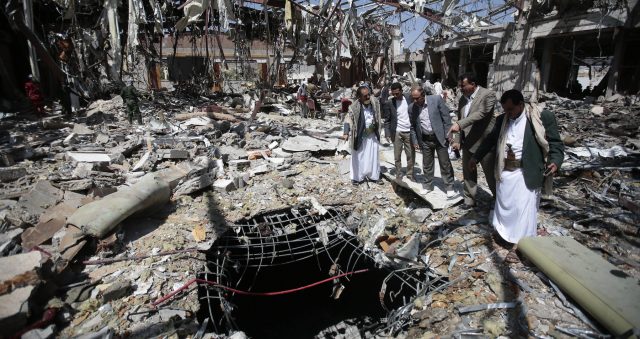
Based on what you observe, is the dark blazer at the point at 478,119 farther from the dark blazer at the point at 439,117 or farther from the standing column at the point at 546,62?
the standing column at the point at 546,62

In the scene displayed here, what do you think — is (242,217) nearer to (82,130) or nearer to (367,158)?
(367,158)

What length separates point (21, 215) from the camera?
3816 millimetres

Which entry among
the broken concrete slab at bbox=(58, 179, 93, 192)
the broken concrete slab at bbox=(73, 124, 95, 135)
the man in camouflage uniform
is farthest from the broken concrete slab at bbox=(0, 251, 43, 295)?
the man in camouflage uniform

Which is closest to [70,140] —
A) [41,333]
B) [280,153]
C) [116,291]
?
[280,153]

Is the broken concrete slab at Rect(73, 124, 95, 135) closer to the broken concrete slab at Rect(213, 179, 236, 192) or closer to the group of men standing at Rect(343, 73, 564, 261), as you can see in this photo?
the broken concrete slab at Rect(213, 179, 236, 192)

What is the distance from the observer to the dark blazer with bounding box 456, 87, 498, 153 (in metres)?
3.63

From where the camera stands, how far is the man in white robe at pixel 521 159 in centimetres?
287

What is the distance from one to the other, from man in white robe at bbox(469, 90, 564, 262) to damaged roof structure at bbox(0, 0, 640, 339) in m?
0.25

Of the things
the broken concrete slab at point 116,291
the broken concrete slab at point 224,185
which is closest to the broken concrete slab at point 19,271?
the broken concrete slab at point 116,291

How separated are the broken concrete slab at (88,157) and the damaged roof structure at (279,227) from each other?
0.16 feet

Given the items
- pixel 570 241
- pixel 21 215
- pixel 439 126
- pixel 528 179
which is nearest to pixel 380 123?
pixel 439 126

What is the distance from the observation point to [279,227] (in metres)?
4.83

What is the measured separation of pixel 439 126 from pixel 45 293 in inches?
175

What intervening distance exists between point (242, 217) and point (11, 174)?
3756 mm
